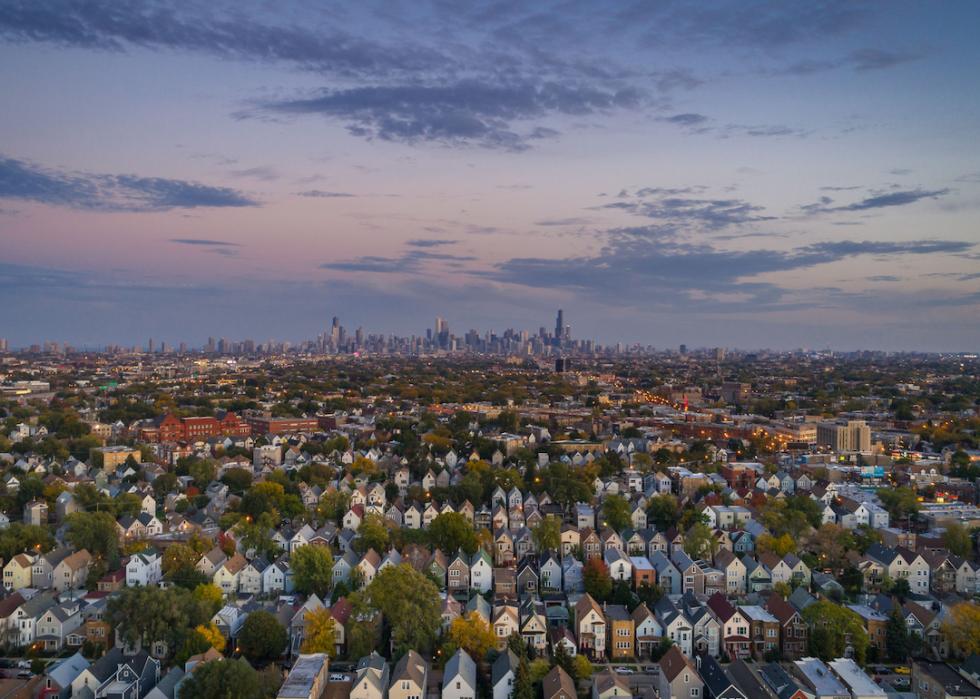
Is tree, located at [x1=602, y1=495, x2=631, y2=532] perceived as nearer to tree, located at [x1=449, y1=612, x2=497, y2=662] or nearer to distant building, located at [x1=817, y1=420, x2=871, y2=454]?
tree, located at [x1=449, y1=612, x2=497, y2=662]

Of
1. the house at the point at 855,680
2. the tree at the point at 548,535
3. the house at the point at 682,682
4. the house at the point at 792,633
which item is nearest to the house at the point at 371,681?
the house at the point at 682,682

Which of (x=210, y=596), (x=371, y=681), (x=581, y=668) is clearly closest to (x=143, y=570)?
(x=210, y=596)

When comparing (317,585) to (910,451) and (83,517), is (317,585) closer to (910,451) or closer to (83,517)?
(83,517)

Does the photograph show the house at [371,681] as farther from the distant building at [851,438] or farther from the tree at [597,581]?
the distant building at [851,438]

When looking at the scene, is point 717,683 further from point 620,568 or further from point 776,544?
point 776,544

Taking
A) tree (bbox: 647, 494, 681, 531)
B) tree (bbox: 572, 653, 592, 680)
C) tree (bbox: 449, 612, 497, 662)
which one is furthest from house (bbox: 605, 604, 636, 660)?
tree (bbox: 647, 494, 681, 531)
